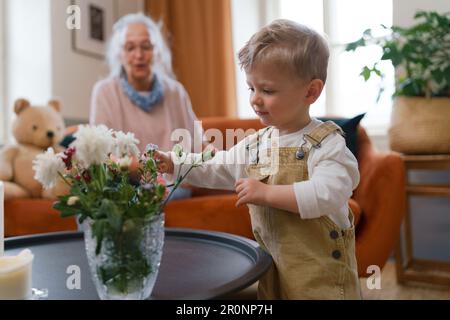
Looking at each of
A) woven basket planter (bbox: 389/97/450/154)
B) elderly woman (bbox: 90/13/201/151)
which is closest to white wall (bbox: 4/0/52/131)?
elderly woman (bbox: 90/13/201/151)

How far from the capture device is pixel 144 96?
6.17ft

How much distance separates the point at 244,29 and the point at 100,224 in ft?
8.62

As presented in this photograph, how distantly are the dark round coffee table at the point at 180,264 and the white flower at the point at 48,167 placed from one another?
0.21m

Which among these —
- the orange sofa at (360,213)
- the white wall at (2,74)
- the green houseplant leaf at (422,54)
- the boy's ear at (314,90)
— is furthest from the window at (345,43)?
the boy's ear at (314,90)

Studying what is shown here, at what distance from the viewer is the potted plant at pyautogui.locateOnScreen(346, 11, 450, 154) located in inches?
73.7

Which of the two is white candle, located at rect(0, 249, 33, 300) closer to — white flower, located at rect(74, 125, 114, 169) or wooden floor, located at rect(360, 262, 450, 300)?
white flower, located at rect(74, 125, 114, 169)

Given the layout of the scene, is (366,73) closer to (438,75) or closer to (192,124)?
(438,75)

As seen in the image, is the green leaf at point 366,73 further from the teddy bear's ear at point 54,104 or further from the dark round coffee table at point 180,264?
the teddy bear's ear at point 54,104

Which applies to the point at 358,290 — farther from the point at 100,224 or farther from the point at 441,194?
the point at 441,194

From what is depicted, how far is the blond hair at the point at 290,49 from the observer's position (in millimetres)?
717

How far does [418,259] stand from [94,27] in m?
2.35

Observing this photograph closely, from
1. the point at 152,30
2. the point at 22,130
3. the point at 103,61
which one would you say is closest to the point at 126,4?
the point at 103,61

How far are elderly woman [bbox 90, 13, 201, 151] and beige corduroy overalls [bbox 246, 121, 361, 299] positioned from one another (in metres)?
1.10
